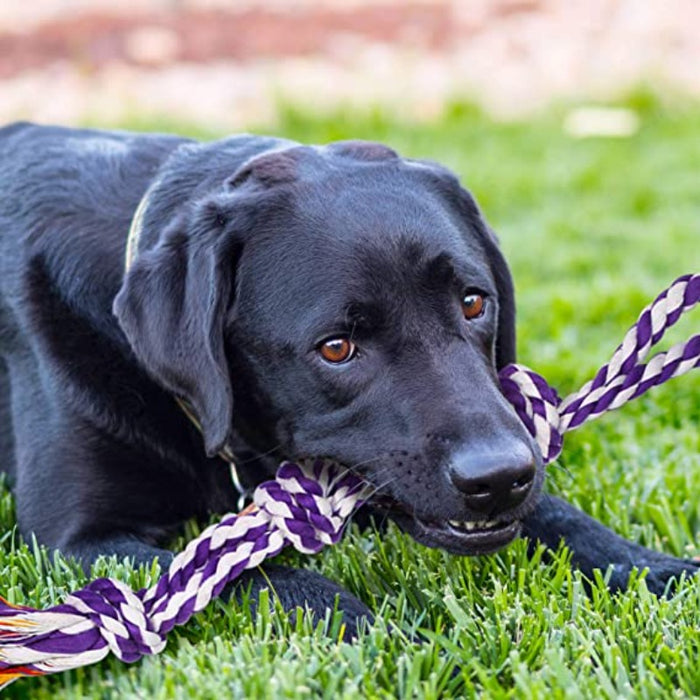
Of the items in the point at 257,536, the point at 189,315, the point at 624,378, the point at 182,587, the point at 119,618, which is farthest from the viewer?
the point at 624,378

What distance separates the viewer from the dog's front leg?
2.78 m

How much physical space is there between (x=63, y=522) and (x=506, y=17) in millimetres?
8438

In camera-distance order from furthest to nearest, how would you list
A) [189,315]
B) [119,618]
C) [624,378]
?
[624,378] < [189,315] < [119,618]

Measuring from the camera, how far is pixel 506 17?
10.5 meters

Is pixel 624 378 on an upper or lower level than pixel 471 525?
upper

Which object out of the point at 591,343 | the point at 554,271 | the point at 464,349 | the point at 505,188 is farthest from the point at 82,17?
the point at 464,349

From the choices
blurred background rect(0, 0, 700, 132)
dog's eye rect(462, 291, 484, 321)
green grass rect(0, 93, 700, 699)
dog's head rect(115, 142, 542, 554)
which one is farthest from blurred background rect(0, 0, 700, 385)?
dog's head rect(115, 142, 542, 554)

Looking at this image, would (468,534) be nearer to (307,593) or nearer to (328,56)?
(307,593)

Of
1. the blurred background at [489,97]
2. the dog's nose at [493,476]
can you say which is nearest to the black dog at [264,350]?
the dog's nose at [493,476]

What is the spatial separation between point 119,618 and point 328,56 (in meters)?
7.76

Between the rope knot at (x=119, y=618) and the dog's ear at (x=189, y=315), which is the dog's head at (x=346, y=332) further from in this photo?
the rope knot at (x=119, y=618)

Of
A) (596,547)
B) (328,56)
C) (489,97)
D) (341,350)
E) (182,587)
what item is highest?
(341,350)

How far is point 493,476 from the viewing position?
94.2 inches

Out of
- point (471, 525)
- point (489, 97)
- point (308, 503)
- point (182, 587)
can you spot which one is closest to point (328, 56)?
point (489, 97)
